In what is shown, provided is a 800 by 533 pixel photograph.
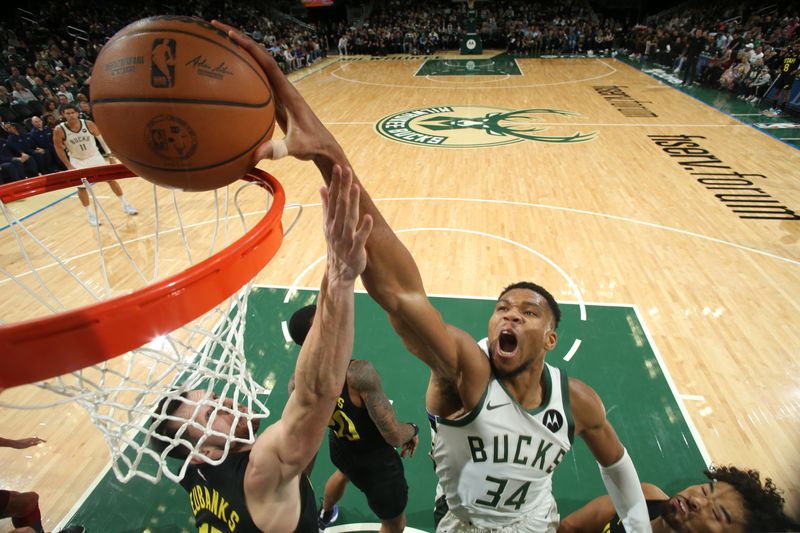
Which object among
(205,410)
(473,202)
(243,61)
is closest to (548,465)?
(205,410)

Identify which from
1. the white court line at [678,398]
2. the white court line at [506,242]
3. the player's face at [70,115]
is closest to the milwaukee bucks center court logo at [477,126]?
the white court line at [506,242]

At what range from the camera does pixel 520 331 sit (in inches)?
77.2

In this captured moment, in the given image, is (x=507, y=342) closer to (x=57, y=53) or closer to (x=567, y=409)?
(x=567, y=409)

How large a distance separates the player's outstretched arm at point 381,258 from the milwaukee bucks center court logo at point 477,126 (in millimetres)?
8105

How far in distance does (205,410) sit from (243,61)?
4.49 ft

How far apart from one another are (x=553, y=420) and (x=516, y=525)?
1.58ft

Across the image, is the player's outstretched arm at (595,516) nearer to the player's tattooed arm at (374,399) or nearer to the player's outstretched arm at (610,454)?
the player's outstretched arm at (610,454)

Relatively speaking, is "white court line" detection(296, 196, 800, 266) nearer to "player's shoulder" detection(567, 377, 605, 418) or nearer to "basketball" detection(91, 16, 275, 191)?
"player's shoulder" detection(567, 377, 605, 418)

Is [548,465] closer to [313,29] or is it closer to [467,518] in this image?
[467,518]

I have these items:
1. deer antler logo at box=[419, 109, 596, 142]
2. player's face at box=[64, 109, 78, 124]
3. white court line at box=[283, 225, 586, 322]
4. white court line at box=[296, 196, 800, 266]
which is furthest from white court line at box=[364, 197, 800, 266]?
deer antler logo at box=[419, 109, 596, 142]

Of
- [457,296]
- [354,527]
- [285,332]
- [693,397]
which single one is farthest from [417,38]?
[354,527]

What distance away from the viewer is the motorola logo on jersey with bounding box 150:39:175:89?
1.27 meters

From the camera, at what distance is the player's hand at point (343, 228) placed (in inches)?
45.3

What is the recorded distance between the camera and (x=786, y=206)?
6.43m
